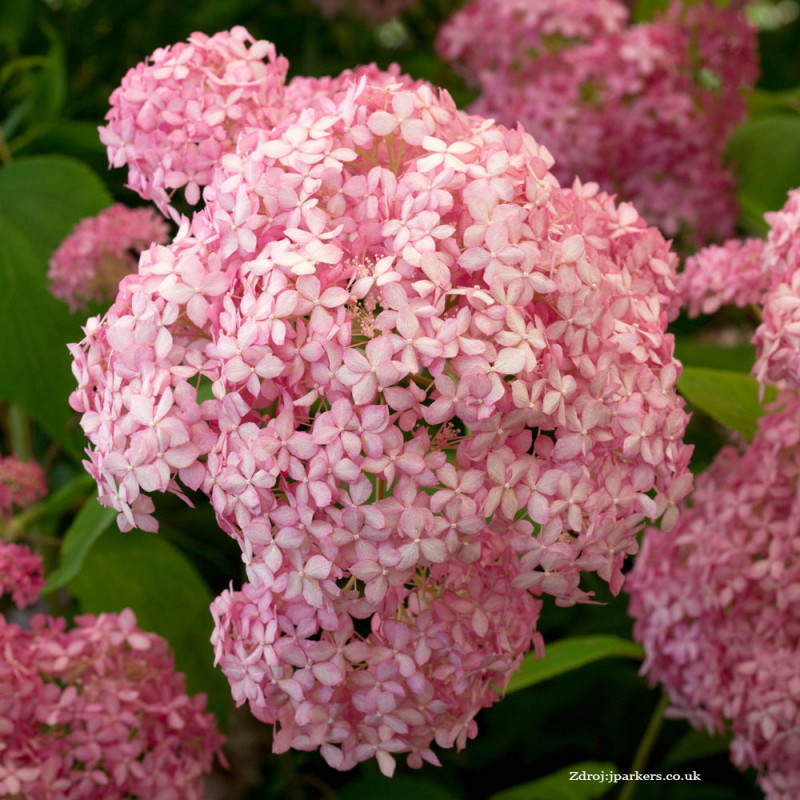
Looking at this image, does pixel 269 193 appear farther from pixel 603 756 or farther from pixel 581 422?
pixel 603 756

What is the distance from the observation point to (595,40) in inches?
42.0

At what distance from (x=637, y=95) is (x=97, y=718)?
0.81m

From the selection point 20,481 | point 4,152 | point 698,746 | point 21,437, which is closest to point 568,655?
point 698,746

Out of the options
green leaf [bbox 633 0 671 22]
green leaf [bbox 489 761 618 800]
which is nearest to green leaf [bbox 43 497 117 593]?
green leaf [bbox 489 761 618 800]

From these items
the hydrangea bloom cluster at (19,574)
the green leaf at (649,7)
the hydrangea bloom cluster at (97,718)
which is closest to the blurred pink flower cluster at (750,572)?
the hydrangea bloom cluster at (97,718)

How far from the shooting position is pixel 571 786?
2.57 ft

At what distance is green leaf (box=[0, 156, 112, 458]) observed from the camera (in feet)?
2.64

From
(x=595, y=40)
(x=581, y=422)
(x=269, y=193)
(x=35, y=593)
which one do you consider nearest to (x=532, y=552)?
(x=581, y=422)

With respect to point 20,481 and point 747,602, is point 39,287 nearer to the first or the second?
point 20,481

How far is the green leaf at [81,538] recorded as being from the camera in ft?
2.23

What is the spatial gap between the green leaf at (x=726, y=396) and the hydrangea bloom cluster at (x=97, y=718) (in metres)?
0.43

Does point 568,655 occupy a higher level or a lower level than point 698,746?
higher

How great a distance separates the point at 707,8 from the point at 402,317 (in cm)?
82

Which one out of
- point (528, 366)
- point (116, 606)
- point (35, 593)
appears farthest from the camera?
point (116, 606)
